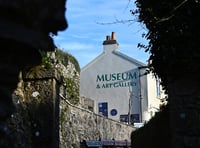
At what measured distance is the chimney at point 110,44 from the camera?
33562mm

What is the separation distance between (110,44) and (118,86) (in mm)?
3462

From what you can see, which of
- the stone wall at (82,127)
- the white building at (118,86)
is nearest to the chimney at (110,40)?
the white building at (118,86)

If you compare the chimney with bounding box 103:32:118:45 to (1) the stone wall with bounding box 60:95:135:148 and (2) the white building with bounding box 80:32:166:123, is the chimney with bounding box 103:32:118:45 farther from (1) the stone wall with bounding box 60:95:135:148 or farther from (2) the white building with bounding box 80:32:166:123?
(1) the stone wall with bounding box 60:95:135:148

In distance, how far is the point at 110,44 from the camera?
3384 centimetres

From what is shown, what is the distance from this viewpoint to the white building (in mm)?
32531

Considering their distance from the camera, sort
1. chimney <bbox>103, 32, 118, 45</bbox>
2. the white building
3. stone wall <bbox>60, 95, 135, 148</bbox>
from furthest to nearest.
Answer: chimney <bbox>103, 32, 118, 45</bbox> < the white building < stone wall <bbox>60, 95, 135, 148</bbox>

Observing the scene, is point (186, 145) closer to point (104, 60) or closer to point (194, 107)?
point (194, 107)

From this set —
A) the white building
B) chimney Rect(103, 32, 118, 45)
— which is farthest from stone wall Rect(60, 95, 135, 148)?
chimney Rect(103, 32, 118, 45)

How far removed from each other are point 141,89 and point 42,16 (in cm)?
3129

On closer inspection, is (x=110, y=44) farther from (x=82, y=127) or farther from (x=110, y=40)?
(x=82, y=127)

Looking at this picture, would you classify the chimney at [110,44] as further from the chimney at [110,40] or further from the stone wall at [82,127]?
the stone wall at [82,127]

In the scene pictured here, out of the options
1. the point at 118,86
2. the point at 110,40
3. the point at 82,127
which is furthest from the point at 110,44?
the point at 82,127

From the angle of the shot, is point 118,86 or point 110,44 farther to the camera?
point 118,86

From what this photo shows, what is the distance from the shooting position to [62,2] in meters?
2.13
